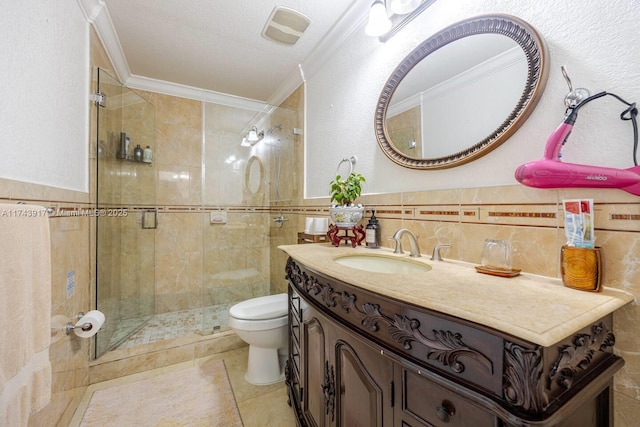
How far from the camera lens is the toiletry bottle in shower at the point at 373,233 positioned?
1407mm

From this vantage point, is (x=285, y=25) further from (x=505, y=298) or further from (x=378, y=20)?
(x=505, y=298)

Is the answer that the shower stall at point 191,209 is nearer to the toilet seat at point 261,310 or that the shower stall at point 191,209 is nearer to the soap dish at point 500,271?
the toilet seat at point 261,310

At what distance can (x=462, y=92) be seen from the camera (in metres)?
1.04

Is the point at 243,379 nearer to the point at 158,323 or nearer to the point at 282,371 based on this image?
the point at 282,371

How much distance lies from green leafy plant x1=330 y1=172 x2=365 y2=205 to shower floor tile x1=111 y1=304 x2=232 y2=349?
5.31 feet

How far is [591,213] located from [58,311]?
7.01 feet

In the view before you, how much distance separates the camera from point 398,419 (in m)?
0.62

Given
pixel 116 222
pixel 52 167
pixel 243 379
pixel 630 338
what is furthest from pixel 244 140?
pixel 630 338

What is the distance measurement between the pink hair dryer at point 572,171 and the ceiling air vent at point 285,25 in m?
1.52

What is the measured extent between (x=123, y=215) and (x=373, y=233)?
227 centimetres

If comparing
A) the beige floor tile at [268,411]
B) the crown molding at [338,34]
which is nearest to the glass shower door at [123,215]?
the beige floor tile at [268,411]

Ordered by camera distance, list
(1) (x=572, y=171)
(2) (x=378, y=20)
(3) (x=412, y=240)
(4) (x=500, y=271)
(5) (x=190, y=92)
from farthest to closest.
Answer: (5) (x=190, y=92), (2) (x=378, y=20), (3) (x=412, y=240), (4) (x=500, y=271), (1) (x=572, y=171)

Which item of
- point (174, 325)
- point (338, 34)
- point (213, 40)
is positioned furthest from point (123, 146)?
point (338, 34)

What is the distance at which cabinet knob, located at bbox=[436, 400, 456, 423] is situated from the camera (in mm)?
516
